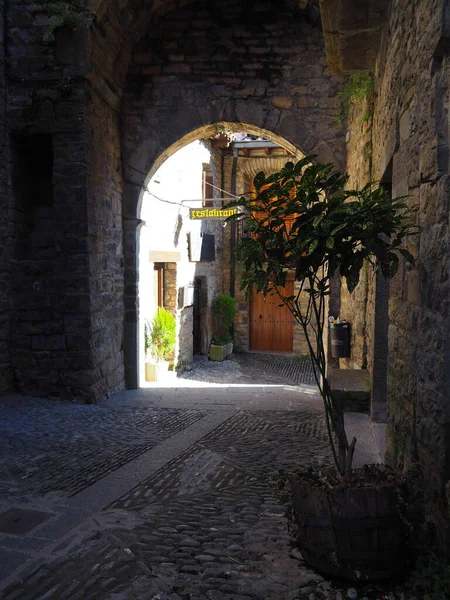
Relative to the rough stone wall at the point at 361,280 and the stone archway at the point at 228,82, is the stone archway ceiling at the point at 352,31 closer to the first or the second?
the rough stone wall at the point at 361,280

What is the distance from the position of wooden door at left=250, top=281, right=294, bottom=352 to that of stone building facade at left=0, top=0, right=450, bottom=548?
8898 millimetres

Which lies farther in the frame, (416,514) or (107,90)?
(107,90)

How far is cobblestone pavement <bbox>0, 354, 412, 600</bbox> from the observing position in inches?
92.4

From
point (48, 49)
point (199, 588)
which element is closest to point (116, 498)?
point (199, 588)

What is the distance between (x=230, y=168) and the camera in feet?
50.8

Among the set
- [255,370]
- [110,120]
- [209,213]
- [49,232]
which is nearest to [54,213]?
[49,232]

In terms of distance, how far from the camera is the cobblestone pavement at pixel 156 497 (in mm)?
2346

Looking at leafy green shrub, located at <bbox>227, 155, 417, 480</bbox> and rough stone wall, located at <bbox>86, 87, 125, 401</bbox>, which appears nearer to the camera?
leafy green shrub, located at <bbox>227, 155, 417, 480</bbox>

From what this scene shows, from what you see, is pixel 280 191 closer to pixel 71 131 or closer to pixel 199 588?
pixel 199 588

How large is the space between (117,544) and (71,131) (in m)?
4.57

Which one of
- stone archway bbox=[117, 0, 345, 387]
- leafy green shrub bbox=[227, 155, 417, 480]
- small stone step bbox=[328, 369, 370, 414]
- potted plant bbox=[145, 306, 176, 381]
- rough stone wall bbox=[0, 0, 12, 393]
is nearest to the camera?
leafy green shrub bbox=[227, 155, 417, 480]

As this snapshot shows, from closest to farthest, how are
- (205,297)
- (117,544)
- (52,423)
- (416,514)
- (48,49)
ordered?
(416,514)
(117,544)
(52,423)
(48,49)
(205,297)

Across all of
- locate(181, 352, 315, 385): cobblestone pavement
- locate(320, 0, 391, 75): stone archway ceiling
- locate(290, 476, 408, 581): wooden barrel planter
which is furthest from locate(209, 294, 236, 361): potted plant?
locate(290, 476, 408, 581): wooden barrel planter

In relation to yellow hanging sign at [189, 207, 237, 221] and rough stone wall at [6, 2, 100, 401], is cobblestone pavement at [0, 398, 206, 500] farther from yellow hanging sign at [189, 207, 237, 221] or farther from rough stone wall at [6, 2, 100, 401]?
yellow hanging sign at [189, 207, 237, 221]
